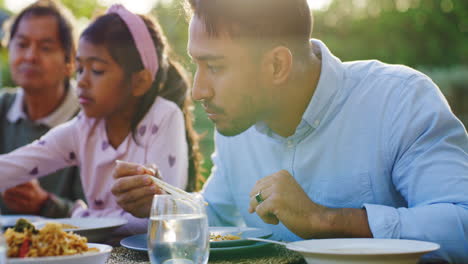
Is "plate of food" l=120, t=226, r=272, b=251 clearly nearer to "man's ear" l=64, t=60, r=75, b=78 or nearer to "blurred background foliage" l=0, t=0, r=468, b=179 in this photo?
"man's ear" l=64, t=60, r=75, b=78

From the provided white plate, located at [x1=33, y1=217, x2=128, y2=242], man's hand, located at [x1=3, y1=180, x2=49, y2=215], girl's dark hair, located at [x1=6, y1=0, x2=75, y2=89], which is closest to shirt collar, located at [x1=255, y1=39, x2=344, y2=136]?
white plate, located at [x1=33, y1=217, x2=128, y2=242]

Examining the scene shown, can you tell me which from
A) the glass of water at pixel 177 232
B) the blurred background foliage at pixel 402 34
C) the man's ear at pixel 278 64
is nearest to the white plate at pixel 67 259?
the glass of water at pixel 177 232

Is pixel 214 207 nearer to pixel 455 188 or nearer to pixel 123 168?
pixel 123 168

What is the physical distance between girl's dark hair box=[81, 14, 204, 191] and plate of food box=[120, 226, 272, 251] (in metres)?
1.00

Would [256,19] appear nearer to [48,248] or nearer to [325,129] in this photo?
[325,129]

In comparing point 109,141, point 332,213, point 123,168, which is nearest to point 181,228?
point 332,213

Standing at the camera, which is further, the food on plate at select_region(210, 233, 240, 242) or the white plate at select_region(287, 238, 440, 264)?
the food on plate at select_region(210, 233, 240, 242)

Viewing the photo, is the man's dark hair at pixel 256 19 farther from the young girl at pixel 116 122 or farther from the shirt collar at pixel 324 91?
the young girl at pixel 116 122

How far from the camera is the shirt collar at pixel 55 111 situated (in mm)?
3367

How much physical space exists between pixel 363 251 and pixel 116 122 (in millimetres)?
1595

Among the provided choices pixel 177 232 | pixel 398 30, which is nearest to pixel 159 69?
pixel 177 232

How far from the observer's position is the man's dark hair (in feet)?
5.16

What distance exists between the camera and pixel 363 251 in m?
1.07

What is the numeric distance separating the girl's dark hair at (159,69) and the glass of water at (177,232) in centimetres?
136
